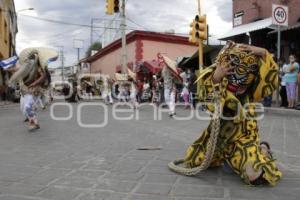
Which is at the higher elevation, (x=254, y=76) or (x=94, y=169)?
(x=254, y=76)

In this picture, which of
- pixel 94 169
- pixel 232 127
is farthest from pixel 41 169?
pixel 232 127

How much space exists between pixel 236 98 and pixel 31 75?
5.91 m

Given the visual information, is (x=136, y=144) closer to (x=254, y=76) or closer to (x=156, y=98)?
(x=254, y=76)

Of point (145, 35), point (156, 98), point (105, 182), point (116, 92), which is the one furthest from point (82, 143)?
point (145, 35)

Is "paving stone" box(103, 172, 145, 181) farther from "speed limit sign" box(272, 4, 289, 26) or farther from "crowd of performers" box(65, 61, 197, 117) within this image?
"speed limit sign" box(272, 4, 289, 26)

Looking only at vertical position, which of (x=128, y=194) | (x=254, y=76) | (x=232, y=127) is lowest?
(x=128, y=194)

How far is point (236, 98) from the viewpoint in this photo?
17.2 feet

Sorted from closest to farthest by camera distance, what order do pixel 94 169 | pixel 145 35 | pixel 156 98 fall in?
pixel 94 169, pixel 156 98, pixel 145 35

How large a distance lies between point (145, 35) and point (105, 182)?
101ft

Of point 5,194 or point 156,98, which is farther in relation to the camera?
point 156,98

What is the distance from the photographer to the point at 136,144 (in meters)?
7.94

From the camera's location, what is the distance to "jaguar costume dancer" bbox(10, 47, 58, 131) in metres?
10.0

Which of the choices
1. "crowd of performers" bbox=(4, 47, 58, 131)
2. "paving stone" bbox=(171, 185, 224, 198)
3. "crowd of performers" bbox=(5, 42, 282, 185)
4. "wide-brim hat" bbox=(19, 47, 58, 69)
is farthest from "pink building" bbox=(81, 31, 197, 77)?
"paving stone" bbox=(171, 185, 224, 198)

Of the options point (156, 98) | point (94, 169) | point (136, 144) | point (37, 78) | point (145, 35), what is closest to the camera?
point (94, 169)
